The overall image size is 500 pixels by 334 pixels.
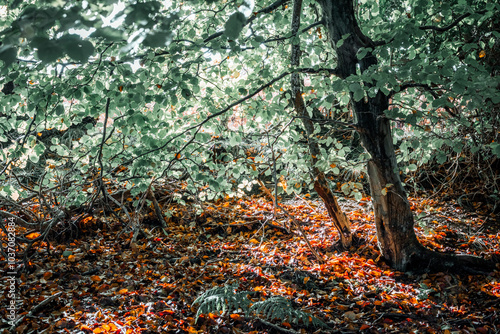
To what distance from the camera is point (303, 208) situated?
19.1 feet

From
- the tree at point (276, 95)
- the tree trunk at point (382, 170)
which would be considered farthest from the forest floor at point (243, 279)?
the tree at point (276, 95)

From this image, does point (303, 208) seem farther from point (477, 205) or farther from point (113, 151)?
point (113, 151)

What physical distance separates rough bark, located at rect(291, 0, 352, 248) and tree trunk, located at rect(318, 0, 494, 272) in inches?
20.7

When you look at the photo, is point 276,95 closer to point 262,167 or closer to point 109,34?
point 262,167

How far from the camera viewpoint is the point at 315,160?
13.3 ft

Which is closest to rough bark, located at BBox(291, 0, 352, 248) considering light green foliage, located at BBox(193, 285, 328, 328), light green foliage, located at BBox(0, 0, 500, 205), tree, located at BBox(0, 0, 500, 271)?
tree, located at BBox(0, 0, 500, 271)

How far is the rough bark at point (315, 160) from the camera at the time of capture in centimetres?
362

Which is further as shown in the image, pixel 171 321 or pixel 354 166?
pixel 354 166

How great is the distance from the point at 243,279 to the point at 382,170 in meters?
2.08

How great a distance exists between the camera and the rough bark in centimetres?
362

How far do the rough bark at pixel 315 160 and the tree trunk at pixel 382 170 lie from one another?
53 centimetres

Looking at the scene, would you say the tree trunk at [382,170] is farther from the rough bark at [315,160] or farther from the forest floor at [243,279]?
the rough bark at [315,160]

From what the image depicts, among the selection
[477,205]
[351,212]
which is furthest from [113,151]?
[477,205]

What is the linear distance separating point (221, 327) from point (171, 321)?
1.57 feet
